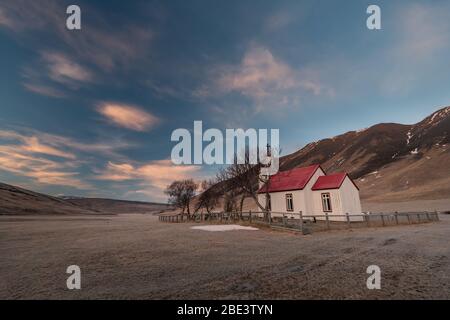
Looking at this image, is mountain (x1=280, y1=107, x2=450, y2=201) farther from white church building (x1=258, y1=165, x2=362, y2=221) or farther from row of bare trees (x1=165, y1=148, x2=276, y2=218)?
row of bare trees (x1=165, y1=148, x2=276, y2=218)

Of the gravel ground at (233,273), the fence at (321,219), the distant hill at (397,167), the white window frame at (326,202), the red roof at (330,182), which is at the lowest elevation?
the gravel ground at (233,273)

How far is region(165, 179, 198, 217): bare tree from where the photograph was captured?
6781 cm

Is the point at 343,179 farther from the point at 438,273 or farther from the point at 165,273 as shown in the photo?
the point at 165,273

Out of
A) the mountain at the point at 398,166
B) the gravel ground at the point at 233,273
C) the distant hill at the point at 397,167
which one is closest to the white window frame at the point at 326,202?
the gravel ground at the point at 233,273

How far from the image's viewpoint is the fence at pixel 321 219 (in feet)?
66.2

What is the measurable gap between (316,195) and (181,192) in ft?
153

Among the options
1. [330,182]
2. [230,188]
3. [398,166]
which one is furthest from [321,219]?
[398,166]

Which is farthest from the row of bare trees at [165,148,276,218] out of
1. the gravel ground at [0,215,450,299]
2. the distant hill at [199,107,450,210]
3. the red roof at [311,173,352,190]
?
the distant hill at [199,107,450,210]

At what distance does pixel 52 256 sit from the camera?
34.2 ft

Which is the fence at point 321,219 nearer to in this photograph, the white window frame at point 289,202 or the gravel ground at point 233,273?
the white window frame at point 289,202

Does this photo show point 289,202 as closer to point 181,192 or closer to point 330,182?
point 330,182

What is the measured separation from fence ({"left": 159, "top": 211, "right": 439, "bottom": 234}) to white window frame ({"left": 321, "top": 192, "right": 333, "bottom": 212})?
1.08 metres
